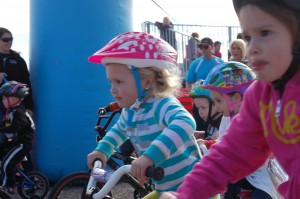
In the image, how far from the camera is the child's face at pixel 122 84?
2859 mm

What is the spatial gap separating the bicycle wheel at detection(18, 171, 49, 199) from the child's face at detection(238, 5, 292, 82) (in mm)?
5113

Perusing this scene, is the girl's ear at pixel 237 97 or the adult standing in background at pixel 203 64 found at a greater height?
the girl's ear at pixel 237 97

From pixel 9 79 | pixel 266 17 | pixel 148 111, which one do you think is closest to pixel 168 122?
pixel 148 111

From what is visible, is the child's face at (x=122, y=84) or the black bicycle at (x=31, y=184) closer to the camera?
the child's face at (x=122, y=84)

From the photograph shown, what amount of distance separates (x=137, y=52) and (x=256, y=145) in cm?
129

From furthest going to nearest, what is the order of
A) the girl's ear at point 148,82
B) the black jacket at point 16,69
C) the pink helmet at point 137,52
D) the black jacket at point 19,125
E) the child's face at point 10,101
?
the black jacket at point 16,69
the child's face at point 10,101
the black jacket at point 19,125
the girl's ear at point 148,82
the pink helmet at point 137,52

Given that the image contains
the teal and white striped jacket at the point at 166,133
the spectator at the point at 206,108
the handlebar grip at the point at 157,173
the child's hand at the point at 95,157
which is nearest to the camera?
the handlebar grip at the point at 157,173

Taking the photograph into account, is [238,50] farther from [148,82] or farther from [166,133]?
[166,133]

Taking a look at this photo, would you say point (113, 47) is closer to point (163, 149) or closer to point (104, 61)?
point (104, 61)

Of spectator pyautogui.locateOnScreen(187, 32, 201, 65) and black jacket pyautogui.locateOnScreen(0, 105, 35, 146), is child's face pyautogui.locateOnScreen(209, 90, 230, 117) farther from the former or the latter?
spectator pyautogui.locateOnScreen(187, 32, 201, 65)

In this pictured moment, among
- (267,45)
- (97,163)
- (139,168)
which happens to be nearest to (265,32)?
(267,45)

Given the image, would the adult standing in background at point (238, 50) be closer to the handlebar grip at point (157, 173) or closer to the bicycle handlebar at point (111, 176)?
the bicycle handlebar at point (111, 176)

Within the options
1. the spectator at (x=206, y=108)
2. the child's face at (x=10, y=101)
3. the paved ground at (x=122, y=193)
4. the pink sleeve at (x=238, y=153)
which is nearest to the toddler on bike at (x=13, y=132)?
the child's face at (x=10, y=101)

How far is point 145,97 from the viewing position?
9.61ft
